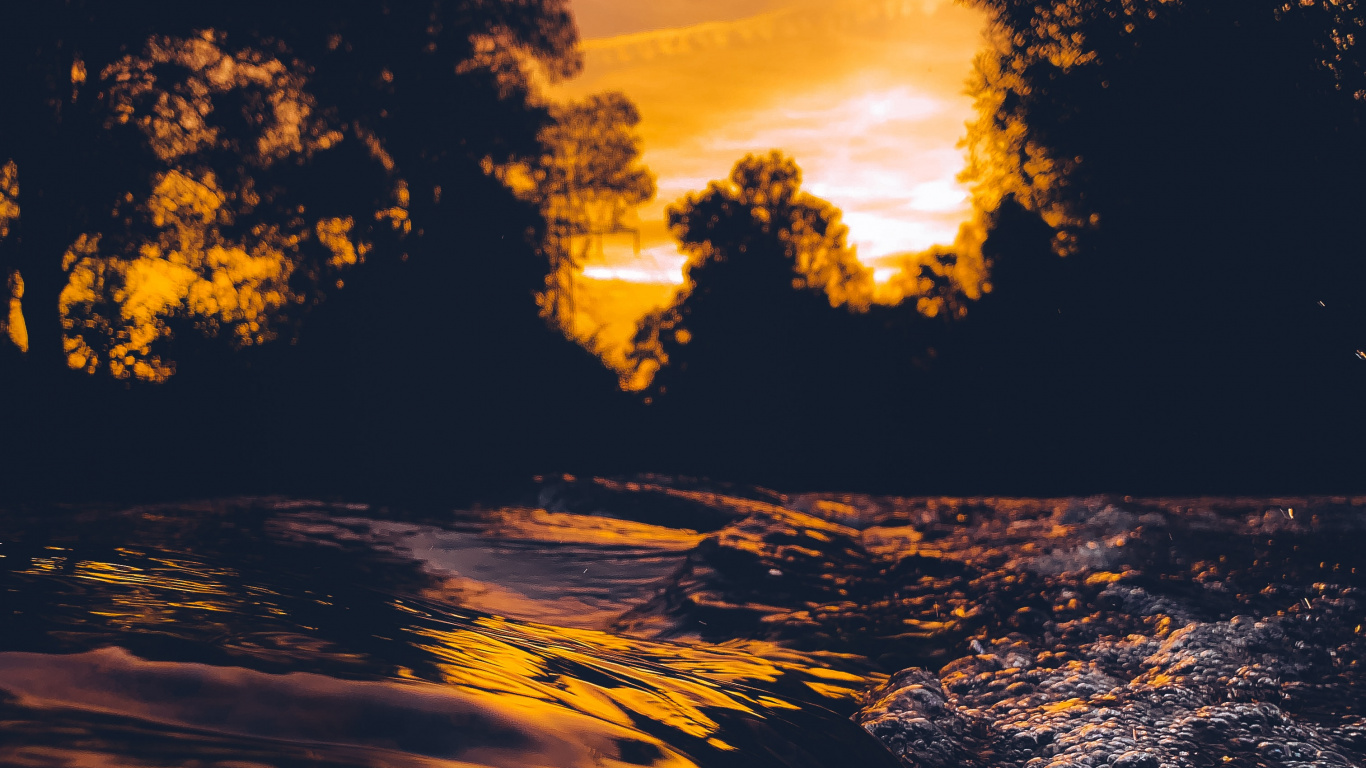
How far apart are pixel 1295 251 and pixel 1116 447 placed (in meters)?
12.8

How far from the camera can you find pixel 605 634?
4461 mm

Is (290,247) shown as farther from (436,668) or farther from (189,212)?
(436,668)

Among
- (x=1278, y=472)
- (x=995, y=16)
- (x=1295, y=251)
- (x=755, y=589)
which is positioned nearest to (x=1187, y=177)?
(x=1295, y=251)

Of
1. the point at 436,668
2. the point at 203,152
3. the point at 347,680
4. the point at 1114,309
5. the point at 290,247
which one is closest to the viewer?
the point at 347,680

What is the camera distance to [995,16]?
7.62m

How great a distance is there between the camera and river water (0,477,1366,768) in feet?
6.07

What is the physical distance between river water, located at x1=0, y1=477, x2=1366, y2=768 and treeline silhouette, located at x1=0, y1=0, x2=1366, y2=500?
114 inches

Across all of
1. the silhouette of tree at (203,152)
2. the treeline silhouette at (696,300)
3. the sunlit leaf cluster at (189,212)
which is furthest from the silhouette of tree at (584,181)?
the sunlit leaf cluster at (189,212)

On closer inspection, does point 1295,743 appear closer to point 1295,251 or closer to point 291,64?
point 1295,251

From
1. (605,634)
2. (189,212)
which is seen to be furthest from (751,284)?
(605,634)

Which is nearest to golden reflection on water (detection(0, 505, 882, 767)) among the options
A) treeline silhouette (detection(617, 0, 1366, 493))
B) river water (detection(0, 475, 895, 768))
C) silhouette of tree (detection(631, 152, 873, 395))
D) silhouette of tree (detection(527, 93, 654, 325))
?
river water (detection(0, 475, 895, 768))

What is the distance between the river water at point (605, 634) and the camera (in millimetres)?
1851

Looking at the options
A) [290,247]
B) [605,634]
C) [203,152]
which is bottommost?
[605,634]

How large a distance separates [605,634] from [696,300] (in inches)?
870
